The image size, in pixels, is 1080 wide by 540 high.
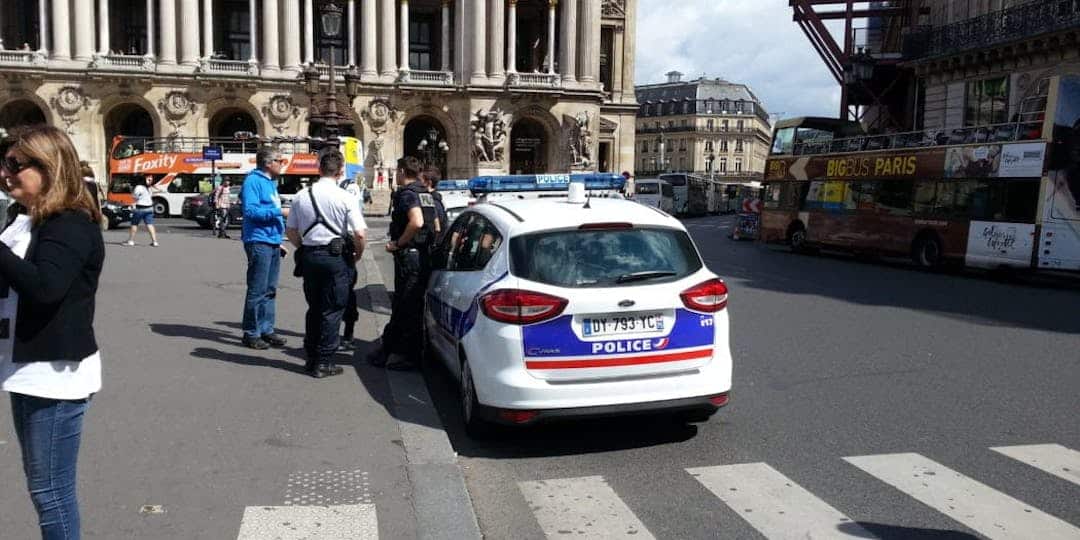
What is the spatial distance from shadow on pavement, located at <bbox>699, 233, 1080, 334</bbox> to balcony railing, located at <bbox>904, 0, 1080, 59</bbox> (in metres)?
10.3

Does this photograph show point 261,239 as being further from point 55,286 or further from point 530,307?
point 55,286

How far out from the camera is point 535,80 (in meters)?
60.2

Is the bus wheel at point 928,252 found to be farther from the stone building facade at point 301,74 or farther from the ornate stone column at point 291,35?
the ornate stone column at point 291,35

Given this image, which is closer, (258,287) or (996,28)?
(258,287)

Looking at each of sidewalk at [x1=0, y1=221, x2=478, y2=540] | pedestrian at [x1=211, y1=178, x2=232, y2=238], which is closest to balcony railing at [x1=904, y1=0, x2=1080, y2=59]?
pedestrian at [x1=211, y1=178, x2=232, y2=238]

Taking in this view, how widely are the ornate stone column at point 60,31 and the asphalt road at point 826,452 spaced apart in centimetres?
5304

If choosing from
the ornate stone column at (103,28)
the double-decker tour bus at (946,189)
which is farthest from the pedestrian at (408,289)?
the ornate stone column at (103,28)

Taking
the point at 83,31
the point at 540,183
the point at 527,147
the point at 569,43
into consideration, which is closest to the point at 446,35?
the point at 569,43

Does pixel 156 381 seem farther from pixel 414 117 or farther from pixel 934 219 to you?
pixel 414 117

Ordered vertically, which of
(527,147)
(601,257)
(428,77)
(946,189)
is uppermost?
(428,77)

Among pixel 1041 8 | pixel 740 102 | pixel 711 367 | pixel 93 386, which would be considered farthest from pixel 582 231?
pixel 740 102

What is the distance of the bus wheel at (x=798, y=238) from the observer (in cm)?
2695

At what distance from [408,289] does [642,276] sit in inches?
114

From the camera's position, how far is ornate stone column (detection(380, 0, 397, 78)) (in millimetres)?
58406
